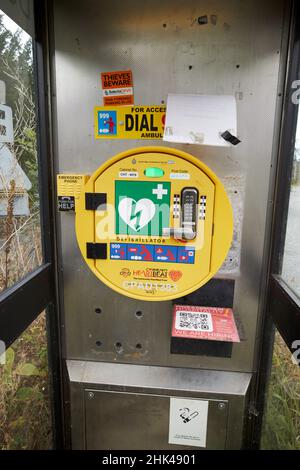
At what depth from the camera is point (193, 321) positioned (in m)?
1.28

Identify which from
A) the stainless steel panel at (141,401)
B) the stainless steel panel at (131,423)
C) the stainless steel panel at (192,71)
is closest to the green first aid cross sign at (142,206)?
the stainless steel panel at (192,71)

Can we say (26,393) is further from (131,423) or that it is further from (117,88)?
(117,88)

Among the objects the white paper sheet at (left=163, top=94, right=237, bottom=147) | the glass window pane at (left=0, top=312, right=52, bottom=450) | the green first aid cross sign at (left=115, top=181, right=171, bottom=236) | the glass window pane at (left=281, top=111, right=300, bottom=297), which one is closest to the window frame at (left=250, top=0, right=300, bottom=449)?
the glass window pane at (left=281, top=111, right=300, bottom=297)

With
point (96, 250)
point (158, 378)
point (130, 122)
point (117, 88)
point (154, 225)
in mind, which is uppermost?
point (117, 88)

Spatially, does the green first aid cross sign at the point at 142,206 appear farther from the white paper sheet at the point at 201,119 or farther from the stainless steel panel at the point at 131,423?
the stainless steel panel at the point at 131,423

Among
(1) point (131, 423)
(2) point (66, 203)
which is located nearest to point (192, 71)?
(2) point (66, 203)

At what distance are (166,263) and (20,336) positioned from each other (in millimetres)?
629

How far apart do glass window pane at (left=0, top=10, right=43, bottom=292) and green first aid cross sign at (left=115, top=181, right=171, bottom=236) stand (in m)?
0.39

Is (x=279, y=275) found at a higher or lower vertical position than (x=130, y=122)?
lower

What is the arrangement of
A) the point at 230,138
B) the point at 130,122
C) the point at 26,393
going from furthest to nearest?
the point at 26,393 → the point at 130,122 → the point at 230,138

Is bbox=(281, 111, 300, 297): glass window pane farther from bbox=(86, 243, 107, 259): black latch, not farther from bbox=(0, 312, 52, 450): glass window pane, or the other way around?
bbox=(0, 312, 52, 450): glass window pane

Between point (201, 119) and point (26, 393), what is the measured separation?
1.36 metres

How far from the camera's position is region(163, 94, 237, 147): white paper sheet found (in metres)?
1.18

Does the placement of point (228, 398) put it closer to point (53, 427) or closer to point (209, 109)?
point (53, 427)
